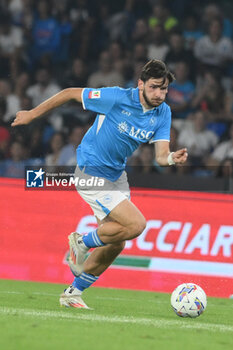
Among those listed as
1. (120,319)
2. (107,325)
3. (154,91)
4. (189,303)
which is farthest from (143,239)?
(107,325)

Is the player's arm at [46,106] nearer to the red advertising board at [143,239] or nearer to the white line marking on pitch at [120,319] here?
the white line marking on pitch at [120,319]

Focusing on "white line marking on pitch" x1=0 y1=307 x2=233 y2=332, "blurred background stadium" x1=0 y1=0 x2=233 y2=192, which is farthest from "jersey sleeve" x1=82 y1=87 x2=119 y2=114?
"blurred background stadium" x1=0 y1=0 x2=233 y2=192

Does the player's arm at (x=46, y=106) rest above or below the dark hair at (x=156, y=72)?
below

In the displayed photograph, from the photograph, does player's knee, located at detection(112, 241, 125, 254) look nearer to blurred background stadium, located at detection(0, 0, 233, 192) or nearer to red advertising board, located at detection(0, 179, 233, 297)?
red advertising board, located at detection(0, 179, 233, 297)

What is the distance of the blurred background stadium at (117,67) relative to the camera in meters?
13.9

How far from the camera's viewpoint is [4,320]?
20.2ft

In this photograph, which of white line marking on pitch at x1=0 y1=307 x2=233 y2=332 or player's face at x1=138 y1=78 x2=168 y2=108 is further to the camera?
player's face at x1=138 y1=78 x2=168 y2=108

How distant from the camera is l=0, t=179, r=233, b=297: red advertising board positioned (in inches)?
418

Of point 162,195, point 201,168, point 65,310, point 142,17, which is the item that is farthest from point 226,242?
point 142,17

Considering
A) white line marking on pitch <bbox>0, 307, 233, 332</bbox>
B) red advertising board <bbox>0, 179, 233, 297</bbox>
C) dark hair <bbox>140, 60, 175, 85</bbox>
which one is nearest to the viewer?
white line marking on pitch <bbox>0, 307, 233, 332</bbox>

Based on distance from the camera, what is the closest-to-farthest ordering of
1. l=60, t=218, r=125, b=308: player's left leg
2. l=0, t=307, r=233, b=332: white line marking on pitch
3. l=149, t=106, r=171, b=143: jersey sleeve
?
l=0, t=307, r=233, b=332: white line marking on pitch < l=60, t=218, r=125, b=308: player's left leg < l=149, t=106, r=171, b=143: jersey sleeve

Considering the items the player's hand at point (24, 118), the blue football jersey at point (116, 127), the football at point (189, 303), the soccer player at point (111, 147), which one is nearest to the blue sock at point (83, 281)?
the soccer player at point (111, 147)

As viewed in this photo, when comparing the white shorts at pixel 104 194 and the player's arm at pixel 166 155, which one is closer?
the player's arm at pixel 166 155

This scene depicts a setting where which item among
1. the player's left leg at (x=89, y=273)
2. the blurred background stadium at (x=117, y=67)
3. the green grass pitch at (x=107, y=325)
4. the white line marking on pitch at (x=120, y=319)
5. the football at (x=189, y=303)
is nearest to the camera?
the green grass pitch at (x=107, y=325)
